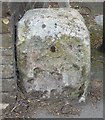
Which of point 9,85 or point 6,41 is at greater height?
point 6,41

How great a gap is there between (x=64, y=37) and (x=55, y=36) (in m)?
0.08

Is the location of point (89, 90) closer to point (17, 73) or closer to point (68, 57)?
point (68, 57)

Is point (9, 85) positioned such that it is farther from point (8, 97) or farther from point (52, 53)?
point (52, 53)

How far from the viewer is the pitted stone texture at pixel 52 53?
3.94 metres

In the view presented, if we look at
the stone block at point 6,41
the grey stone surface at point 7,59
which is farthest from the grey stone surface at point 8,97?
the stone block at point 6,41

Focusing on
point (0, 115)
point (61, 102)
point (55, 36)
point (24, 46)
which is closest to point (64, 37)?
point (55, 36)

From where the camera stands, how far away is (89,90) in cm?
425

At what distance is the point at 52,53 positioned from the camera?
3963 mm

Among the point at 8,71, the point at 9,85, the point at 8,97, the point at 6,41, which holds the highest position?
the point at 6,41

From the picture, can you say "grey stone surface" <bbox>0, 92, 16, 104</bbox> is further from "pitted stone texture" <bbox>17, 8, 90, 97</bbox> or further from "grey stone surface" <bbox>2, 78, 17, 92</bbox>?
"pitted stone texture" <bbox>17, 8, 90, 97</bbox>

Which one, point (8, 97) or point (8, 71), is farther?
point (8, 97)

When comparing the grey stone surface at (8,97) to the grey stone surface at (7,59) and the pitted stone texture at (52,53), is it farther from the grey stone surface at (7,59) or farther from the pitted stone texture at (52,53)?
the grey stone surface at (7,59)

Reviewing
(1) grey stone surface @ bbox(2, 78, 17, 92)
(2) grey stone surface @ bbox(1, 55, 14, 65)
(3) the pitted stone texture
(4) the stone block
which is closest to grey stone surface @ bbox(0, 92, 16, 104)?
(1) grey stone surface @ bbox(2, 78, 17, 92)

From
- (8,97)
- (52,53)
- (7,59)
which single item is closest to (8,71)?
(7,59)
